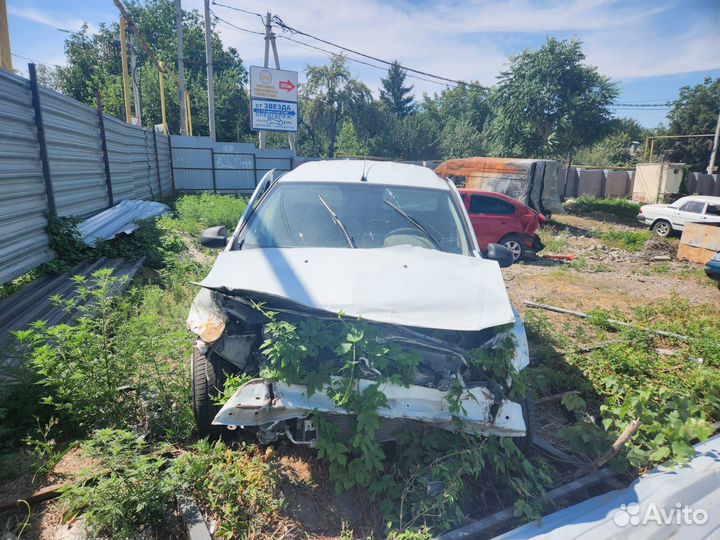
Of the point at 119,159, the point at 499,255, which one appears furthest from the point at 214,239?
the point at 119,159

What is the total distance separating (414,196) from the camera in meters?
3.85

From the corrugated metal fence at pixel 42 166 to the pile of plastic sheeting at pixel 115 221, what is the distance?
21 cm

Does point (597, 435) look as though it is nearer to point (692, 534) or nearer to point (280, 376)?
point (692, 534)

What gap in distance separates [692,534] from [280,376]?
2.01 m

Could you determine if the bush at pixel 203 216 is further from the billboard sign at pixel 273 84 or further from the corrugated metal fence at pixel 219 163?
the billboard sign at pixel 273 84

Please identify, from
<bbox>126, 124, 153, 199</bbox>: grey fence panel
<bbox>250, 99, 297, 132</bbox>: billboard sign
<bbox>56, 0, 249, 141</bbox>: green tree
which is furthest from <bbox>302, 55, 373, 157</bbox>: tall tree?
<bbox>126, 124, 153, 199</bbox>: grey fence panel

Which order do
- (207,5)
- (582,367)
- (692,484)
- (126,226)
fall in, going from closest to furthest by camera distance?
(692,484) < (582,367) < (126,226) < (207,5)

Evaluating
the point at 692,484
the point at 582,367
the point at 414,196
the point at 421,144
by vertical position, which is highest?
the point at 421,144

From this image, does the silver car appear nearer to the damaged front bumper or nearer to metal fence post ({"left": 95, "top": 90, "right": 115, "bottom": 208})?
the damaged front bumper

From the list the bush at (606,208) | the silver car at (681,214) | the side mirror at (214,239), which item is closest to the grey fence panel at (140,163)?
the side mirror at (214,239)

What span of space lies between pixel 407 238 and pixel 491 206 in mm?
7922

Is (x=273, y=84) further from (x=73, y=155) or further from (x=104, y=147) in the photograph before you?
(x=73, y=155)

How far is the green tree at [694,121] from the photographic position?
125 feet

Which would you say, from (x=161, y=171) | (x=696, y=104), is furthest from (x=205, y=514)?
(x=696, y=104)
